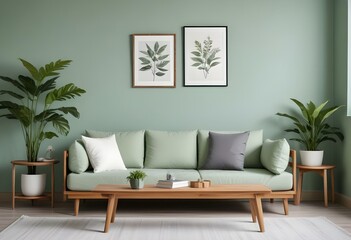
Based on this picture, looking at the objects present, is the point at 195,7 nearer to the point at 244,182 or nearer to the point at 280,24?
the point at 280,24

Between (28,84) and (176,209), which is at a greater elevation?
(28,84)

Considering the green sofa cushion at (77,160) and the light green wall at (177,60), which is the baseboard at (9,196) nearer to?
the light green wall at (177,60)

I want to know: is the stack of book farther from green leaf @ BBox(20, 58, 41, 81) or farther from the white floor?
green leaf @ BBox(20, 58, 41, 81)

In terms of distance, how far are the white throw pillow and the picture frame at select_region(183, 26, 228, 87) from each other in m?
1.32

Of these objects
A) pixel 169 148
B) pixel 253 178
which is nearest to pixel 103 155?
pixel 169 148

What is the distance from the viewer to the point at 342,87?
253 inches

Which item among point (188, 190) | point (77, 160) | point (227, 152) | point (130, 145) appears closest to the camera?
point (188, 190)

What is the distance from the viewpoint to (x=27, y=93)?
6.34 metres

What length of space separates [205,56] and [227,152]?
52.7 inches

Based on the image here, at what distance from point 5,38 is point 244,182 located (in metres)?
3.50

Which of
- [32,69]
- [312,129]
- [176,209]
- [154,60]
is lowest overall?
[176,209]

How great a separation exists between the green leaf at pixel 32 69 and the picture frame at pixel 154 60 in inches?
47.0

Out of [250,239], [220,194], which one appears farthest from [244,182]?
[250,239]

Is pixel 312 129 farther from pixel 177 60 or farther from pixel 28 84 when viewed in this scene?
pixel 28 84
